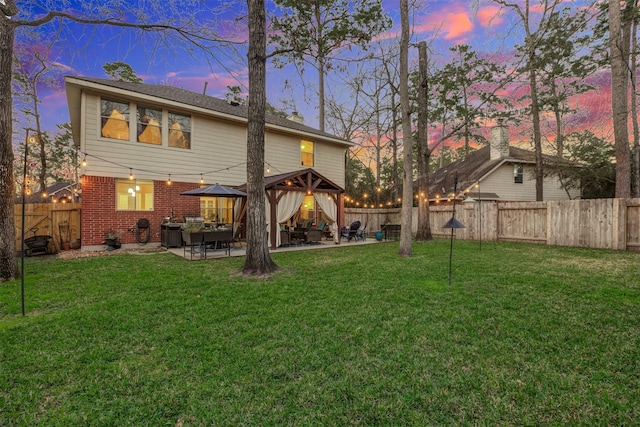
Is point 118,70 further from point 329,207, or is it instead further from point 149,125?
point 329,207

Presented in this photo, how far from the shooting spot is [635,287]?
481cm

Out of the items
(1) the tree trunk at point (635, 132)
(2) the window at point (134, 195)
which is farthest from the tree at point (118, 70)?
(1) the tree trunk at point (635, 132)

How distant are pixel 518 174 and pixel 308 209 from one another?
15.0m

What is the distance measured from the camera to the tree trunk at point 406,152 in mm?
8531

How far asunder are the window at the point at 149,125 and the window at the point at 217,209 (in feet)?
9.38

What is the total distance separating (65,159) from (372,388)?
34.9m

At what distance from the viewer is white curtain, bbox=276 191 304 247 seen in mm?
10422

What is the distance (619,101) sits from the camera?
29.9 feet

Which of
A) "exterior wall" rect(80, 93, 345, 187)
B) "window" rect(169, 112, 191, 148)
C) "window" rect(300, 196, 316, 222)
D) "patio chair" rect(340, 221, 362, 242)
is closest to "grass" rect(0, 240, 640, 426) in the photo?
"exterior wall" rect(80, 93, 345, 187)

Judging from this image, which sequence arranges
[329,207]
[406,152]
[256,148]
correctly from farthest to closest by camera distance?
[329,207] → [406,152] → [256,148]

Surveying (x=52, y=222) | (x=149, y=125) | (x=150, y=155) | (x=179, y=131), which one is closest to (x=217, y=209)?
(x=150, y=155)

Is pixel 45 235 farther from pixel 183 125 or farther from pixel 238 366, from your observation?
pixel 238 366

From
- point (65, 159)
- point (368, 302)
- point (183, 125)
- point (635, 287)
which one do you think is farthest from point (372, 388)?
point (65, 159)

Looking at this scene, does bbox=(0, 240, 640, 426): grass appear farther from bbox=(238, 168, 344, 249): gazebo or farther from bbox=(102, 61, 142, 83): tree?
bbox=(102, 61, 142, 83): tree
